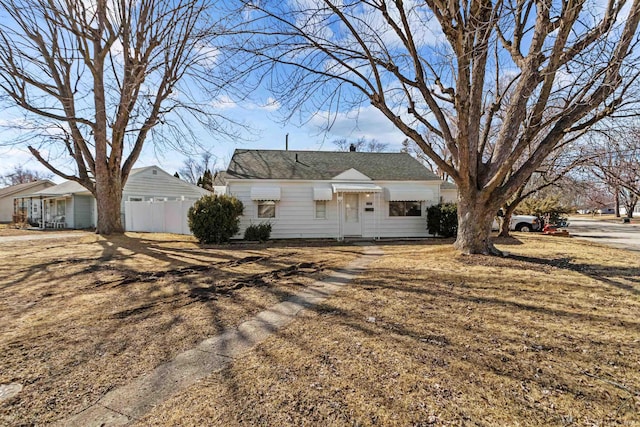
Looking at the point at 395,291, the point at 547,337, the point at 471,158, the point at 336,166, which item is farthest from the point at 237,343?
the point at 336,166

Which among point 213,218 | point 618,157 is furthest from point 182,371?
point 618,157

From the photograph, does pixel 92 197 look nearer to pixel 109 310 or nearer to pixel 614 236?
pixel 109 310

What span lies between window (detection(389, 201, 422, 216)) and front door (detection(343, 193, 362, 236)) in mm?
1674

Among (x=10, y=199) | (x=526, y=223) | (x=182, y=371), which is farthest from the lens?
(x=10, y=199)

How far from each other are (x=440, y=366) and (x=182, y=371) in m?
2.31

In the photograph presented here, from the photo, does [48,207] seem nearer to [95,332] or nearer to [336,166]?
[336,166]

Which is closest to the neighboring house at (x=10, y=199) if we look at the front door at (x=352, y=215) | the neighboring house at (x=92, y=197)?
the neighboring house at (x=92, y=197)

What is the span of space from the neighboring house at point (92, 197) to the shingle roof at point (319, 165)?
8.72 m

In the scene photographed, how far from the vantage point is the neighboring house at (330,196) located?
48.2 feet

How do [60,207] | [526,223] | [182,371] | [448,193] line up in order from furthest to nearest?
[60,207] → [526,223] → [448,193] → [182,371]

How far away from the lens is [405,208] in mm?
15859

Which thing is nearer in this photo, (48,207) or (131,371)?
(131,371)

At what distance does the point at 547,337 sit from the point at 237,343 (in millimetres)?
3389

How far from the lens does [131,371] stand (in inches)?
112
